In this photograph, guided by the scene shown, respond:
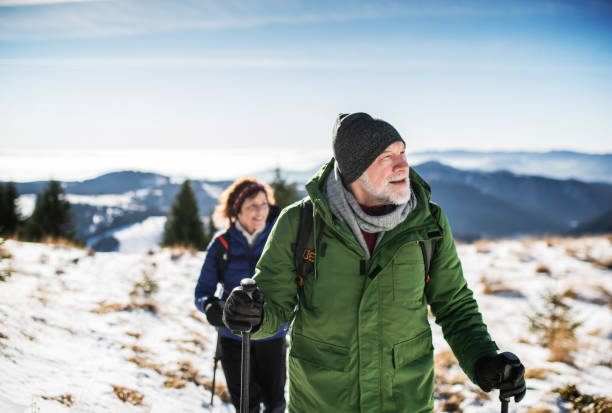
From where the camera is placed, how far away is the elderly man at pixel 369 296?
1765mm

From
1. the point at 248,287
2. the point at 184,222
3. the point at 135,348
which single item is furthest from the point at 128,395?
the point at 184,222

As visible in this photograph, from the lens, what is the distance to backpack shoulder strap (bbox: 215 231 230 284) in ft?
11.5

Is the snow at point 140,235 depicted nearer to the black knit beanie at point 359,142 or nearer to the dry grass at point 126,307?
the dry grass at point 126,307

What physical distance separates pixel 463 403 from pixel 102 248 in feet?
537

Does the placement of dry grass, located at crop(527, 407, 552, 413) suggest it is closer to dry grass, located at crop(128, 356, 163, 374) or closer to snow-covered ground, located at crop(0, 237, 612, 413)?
snow-covered ground, located at crop(0, 237, 612, 413)

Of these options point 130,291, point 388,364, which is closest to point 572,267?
point 388,364

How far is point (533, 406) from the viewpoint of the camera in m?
3.72

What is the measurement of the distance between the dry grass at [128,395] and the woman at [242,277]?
109 centimetres

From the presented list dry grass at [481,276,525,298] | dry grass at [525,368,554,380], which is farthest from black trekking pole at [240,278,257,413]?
dry grass at [481,276,525,298]

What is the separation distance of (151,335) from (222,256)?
3.17 m

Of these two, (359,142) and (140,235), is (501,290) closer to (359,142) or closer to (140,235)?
(359,142)

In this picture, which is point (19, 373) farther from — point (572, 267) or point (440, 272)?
point (572, 267)

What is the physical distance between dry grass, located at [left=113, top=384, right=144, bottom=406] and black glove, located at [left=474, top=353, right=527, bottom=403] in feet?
10.9

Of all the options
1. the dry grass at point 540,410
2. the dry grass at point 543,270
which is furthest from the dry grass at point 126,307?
the dry grass at point 543,270
